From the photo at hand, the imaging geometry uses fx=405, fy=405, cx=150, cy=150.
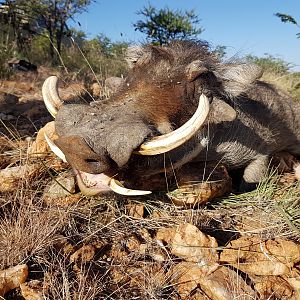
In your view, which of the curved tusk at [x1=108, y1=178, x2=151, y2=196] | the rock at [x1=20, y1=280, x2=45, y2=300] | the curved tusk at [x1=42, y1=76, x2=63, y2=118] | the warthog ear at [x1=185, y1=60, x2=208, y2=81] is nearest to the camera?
the rock at [x1=20, y1=280, x2=45, y2=300]

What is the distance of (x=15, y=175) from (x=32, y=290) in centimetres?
120

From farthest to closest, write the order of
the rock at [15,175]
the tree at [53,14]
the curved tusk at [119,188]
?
the tree at [53,14] → the rock at [15,175] → the curved tusk at [119,188]

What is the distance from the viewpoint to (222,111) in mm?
2668

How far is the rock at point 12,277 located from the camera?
5.55ft

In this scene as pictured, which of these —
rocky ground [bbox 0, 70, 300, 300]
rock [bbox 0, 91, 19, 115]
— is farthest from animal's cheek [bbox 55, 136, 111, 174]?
rock [bbox 0, 91, 19, 115]

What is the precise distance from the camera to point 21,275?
5.75 ft

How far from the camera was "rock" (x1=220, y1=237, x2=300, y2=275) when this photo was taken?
1.99 metres

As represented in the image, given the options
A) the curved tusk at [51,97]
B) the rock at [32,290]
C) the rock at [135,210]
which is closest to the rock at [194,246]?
the rock at [135,210]

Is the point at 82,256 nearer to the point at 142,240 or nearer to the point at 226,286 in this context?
the point at 142,240

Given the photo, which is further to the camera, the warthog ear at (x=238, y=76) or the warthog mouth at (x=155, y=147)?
the warthog ear at (x=238, y=76)

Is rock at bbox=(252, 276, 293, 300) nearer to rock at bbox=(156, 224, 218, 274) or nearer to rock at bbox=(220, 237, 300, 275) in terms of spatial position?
rock at bbox=(220, 237, 300, 275)

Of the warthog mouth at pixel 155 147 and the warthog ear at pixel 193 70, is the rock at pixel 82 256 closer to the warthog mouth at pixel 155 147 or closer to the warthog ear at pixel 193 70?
the warthog mouth at pixel 155 147

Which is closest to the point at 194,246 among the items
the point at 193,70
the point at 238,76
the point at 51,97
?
the point at 193,70

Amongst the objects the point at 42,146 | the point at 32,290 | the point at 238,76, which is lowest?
the point at 32,290
